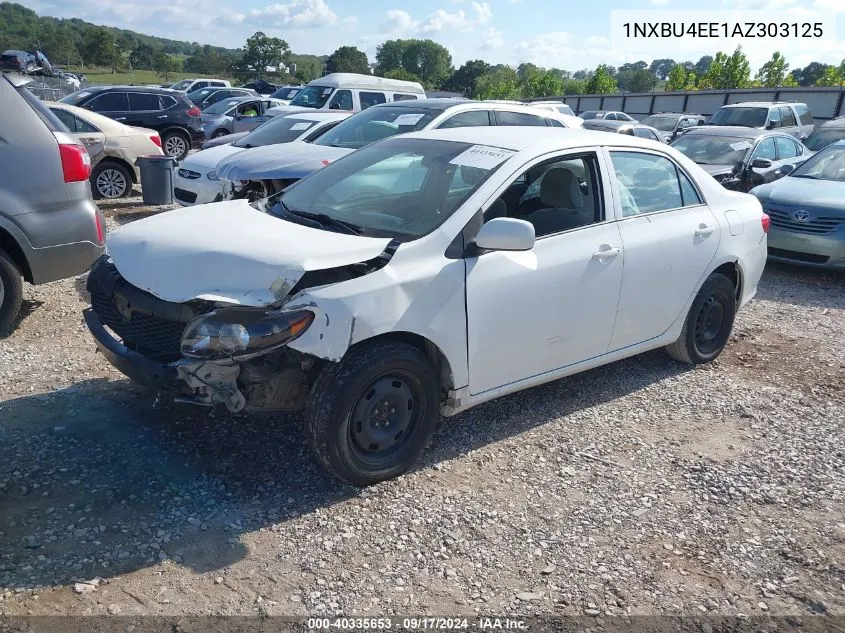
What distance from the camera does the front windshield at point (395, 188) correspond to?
3.90 m

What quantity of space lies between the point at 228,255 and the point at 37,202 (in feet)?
8.60

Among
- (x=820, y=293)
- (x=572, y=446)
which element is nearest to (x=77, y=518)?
(x=572, y=446)

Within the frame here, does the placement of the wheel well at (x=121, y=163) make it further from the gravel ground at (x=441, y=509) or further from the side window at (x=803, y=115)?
the side window at (x=803, y=115)

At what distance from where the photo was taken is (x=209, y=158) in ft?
33.0

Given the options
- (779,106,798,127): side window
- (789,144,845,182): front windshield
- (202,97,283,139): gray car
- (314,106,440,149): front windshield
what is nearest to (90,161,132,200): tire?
(314,106,440,149): front windshield

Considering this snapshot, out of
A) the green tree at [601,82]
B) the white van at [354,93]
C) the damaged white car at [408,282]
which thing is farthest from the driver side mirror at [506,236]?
the green tree at [601,82]

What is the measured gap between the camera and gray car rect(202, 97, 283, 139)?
62.6 ft

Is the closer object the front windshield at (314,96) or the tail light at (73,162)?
the tail light at (73,162)

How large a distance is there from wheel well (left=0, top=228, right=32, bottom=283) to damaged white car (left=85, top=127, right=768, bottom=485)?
5.53 ft

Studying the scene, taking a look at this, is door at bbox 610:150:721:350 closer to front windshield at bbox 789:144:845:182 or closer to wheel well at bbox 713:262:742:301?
wheel well at bbox 713:262:742:301

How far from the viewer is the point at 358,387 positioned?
3.36 metres

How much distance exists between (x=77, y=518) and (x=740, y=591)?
2961 millimetres

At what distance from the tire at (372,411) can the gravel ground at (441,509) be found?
0.18 m

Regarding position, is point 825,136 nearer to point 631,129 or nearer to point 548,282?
point 631,129
